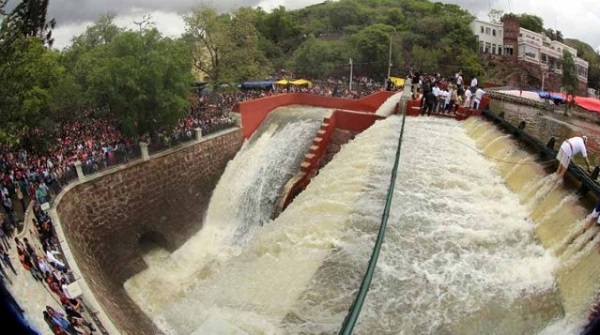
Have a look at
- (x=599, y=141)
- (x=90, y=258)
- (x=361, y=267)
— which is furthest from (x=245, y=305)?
(x=599, y=141)

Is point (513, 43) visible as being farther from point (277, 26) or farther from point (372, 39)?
point (277, 26)

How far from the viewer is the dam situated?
5.64 meters

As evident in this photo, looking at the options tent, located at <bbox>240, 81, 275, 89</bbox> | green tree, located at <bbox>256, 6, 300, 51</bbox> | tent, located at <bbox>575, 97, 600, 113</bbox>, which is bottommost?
tent, located at <bbox>575, 97, 600, 113</bbox>

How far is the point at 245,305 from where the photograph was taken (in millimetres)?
6688

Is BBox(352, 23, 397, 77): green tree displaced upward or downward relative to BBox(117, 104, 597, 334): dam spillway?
upward

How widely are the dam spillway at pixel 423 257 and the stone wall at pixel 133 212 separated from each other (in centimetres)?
255

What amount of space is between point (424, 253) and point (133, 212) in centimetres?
1140

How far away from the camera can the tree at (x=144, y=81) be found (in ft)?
51.4

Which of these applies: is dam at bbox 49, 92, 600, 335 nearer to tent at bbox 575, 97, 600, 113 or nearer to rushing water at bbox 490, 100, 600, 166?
rushing water at bbox 490, 100, 600, 166

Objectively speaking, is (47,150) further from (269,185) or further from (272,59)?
(272,59)

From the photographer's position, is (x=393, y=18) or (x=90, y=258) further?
(x=393, y=18)

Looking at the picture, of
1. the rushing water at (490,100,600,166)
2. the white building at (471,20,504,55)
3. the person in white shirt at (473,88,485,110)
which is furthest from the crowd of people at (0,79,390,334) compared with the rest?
the white building at (471,20,504,55)

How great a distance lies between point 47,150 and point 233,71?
14.6m

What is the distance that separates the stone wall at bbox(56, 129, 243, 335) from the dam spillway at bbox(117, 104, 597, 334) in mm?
2549
